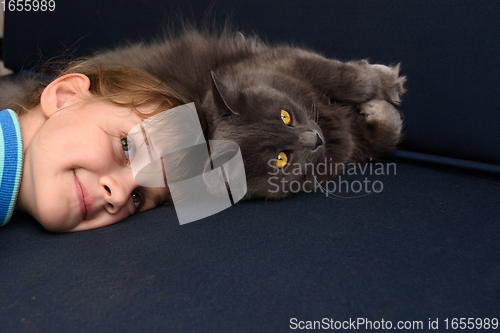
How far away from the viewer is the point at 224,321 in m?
0.66

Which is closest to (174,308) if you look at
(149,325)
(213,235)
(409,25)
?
(149,325)

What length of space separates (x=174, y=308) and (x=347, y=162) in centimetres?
90

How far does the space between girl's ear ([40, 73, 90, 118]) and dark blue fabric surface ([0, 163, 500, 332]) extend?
34 centimetres

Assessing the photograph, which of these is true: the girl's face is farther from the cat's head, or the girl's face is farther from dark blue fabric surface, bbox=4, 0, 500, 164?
dark blue fabric surface, bbox=4, 0, 500, 164

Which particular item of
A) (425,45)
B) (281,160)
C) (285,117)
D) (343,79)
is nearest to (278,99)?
(285,117)

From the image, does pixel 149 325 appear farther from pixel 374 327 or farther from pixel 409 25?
pixel 409 25

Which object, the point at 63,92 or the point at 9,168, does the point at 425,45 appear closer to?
the point at 63,92

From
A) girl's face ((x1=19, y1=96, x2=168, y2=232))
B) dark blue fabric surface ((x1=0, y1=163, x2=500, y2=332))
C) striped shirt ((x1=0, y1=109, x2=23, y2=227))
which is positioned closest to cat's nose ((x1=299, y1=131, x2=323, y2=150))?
dark blue fabric surface ((x1=0, y1=163, x2=500, y2=332))

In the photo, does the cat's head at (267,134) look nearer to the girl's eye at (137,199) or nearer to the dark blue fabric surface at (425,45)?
the girl's eye at (137,199)

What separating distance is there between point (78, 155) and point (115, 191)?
13 cm

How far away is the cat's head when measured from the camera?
1.10 m

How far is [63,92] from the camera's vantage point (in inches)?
45.4

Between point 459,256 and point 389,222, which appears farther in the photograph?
point 389,222

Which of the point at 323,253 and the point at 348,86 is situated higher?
the point at 348,86
